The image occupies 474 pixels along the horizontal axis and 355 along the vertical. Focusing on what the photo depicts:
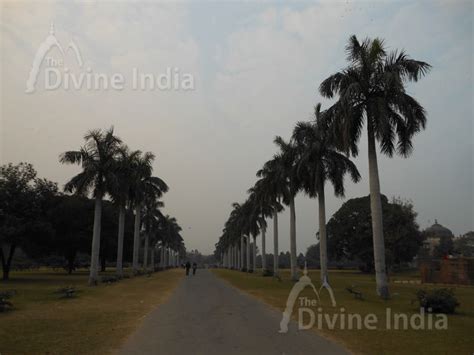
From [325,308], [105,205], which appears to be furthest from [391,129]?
[105,205]

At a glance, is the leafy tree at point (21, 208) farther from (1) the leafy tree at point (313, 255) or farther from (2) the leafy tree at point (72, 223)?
(1) the leafy tree at point (313, 255)

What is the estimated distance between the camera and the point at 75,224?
167 feet

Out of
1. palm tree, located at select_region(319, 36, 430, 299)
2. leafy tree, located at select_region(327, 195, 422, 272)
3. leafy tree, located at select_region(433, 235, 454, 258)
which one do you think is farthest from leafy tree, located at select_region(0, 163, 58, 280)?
leafy tree, located at select_region(433, 235, 454, 258)

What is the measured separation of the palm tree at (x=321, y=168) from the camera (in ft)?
111

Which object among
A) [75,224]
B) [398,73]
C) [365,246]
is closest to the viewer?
[398,73]

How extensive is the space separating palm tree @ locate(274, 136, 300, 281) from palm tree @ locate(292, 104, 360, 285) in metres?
2.26

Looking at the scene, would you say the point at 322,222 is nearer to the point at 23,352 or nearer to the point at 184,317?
the point at 184,317

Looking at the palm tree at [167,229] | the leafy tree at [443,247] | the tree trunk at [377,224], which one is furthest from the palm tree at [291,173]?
the leafy tree at [443,247]

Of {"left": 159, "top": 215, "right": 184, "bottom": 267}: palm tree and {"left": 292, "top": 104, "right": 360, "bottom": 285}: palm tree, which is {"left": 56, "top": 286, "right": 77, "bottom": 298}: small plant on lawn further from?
{"left": 159, "top": 215, "right": 184, "bottom": 267}: palm tree

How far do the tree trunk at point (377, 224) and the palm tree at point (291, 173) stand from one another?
1315 cm

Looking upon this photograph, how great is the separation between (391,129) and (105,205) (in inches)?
1758

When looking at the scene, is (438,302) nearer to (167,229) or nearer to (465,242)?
(167,229)

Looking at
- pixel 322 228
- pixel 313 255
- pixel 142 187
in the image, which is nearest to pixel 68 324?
pixel 322 228

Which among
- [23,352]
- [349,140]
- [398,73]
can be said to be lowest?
[23,352]
